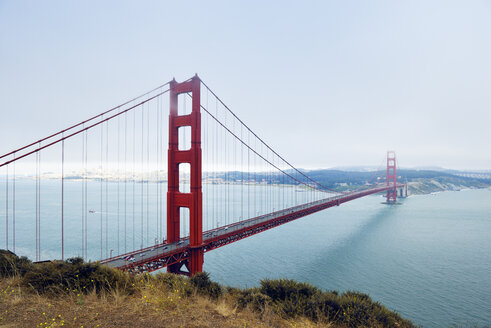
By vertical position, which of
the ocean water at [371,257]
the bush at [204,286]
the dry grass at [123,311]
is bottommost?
the ocean water at [371,257]

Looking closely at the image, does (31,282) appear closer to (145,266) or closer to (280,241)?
(145,266)

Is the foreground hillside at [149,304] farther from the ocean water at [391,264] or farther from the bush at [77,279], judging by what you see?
the ocean water at [391,264]

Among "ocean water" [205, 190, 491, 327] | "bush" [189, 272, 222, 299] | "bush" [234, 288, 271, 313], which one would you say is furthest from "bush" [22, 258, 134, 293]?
"ocean water" [205, 190, 491, 327]

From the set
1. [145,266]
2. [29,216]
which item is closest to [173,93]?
[145,266]

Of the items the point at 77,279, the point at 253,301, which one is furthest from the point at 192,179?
the point at 253,301

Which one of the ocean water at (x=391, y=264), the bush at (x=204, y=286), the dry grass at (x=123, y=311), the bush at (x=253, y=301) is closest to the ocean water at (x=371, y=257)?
the ocean water at (x=391, y=264)

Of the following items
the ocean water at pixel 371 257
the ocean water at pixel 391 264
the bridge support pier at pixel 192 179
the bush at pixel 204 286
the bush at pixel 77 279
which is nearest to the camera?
the bush at pixel 77 279

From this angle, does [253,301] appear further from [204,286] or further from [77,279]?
[77,279]
